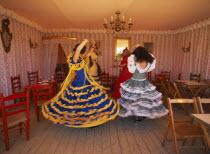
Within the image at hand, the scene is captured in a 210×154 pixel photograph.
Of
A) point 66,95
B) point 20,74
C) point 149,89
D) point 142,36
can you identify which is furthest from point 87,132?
point 142,36

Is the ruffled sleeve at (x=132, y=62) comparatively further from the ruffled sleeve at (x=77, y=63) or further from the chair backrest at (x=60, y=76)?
the chair backrest at (x=60, y=76)

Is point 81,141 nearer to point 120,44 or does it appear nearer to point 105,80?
Answer: point 105,80

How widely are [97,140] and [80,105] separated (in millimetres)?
785

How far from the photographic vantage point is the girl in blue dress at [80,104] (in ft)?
9.03

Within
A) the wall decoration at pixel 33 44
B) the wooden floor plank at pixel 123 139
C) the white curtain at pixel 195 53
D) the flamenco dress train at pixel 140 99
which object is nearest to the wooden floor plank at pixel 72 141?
the wooden floor plank at pixel 123 139

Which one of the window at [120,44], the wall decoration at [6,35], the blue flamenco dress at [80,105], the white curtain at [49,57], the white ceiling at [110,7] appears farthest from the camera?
the window at [120,44]

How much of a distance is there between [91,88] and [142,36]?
19.8ft

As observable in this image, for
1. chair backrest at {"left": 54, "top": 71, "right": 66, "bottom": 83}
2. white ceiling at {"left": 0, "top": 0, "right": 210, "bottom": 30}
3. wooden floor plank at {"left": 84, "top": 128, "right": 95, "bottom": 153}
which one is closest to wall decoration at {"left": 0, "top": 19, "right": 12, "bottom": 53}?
white ceiling at {"left": 0, "top": 0, "right": 210, "bottom": 30}

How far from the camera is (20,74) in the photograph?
5523 mm

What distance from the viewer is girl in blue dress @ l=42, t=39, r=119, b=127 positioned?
2.75 meters

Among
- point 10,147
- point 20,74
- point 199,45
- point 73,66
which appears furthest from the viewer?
point 199,45

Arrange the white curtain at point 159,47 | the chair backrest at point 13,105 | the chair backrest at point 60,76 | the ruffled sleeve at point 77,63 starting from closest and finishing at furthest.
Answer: the chair backrest at point 13,105 → the ruffled sleeve at point 77,63 → the chair backrest at point 60,76 → the white curtain at point 159,47

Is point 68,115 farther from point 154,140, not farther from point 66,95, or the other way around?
point 154,140

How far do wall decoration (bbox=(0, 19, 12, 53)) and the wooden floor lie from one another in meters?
2.81
